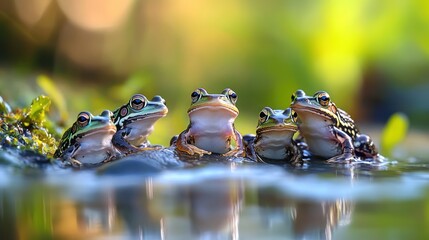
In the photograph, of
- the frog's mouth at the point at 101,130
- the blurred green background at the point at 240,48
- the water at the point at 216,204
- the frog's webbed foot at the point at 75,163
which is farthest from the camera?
the blurred green background at the point at 240,48

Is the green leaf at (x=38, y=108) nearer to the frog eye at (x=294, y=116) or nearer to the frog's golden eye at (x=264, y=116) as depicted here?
the frog's golden eye at (x=264, y=116)

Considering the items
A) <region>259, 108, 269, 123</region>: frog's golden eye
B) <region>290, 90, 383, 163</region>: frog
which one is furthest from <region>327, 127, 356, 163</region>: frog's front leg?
<region>259, 108, 269, 123</region>: frog's golden eye

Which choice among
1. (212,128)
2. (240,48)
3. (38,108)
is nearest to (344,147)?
(212,128)

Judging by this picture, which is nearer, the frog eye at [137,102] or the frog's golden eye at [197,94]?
the frog's golden eye at [197,94]

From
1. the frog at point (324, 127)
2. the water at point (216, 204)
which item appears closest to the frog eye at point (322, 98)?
the frog at point (324, 127)

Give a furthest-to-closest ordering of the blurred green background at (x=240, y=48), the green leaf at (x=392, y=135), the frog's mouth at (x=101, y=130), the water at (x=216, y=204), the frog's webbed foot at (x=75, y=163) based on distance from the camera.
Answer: the blurred green background at (x=240, y=48)
the green leaf at (x=392, y=135)
the frog's mouth at (x=101, y=130)
the frog's webbed foot at (x=75, y=163)
the water at (x=216, y=204)

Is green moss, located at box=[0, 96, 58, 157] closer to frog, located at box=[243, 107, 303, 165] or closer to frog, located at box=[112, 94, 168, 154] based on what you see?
frog, located at box=[112, 94, 168, 154]

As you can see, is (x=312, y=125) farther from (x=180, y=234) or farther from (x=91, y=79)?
(x=91, y=79)

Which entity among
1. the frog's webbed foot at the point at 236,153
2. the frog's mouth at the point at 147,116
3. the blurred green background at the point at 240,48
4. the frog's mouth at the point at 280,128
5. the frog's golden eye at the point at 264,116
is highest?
the blurred green background at the point at 240,48
